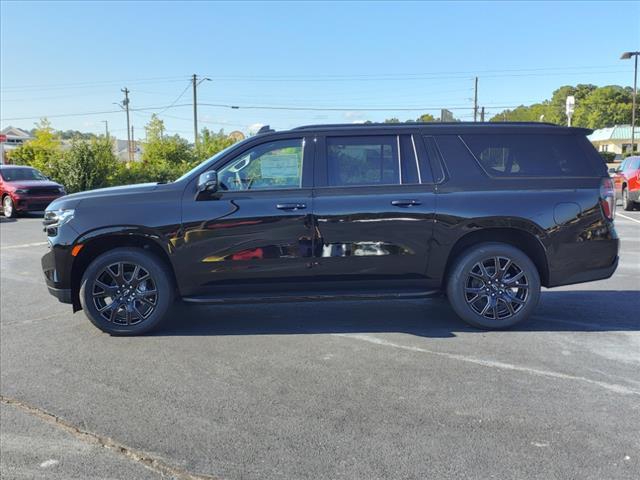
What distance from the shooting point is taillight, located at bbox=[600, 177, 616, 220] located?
17.4 feet

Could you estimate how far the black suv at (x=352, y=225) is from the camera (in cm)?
513

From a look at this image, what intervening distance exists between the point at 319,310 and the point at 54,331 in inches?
110

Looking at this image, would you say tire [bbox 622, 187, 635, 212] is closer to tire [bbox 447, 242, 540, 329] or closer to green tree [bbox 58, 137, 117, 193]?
tire [bbox 447, 242, 540, 329]

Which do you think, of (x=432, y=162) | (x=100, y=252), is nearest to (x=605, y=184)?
(x=432, y=162)

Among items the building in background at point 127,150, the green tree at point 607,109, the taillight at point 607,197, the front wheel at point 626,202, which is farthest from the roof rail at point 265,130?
the green tree at point 607,109

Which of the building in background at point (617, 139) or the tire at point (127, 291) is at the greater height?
the building in background at point (617, 139)

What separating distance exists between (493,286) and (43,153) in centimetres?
2964

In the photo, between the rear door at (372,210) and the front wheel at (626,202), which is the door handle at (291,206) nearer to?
the rear door at (372,210)

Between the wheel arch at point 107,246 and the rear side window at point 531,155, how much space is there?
10.3ft

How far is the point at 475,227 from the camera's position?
17.2 ft

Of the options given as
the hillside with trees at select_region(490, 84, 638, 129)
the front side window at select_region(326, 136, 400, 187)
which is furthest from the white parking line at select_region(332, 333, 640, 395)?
the hillside with trees at select_region(490, 84, 638, 129)

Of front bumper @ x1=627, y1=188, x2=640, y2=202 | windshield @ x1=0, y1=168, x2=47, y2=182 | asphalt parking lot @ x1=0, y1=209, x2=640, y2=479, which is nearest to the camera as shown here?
asphalt parking lot @ x1=0, y1=209, x2=640, y2=479

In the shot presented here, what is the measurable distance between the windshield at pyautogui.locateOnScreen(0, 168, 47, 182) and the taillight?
19.0 metres

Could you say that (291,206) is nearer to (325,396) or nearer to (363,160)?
(363,160)
